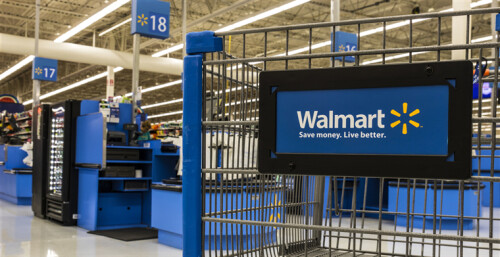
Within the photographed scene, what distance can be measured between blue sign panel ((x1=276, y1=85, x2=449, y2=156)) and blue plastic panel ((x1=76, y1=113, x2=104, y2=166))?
16.7ft

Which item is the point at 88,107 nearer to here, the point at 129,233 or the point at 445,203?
the point at 129,233

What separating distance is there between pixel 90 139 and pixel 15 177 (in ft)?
11.9

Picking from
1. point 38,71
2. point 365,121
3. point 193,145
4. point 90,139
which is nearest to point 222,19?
point 38,71

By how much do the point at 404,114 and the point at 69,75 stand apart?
22.6m

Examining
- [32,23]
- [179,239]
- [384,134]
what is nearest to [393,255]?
[384,134]

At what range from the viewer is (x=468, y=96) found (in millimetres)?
1174

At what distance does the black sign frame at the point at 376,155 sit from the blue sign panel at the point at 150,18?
20.5 ft

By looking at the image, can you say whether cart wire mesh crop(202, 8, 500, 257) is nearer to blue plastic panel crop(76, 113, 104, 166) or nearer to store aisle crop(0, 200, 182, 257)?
store aisle crop(0, 200, 182, 257)

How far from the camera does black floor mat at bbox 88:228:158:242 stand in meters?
5.56

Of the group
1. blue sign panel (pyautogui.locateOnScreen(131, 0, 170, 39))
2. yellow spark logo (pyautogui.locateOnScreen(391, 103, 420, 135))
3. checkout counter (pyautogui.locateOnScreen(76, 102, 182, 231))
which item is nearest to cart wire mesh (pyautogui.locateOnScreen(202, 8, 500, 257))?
yellow spark logo (pyautogui.locateOnScreen(391, 103, 420, 135))

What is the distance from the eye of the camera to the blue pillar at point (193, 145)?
1498 millimetres

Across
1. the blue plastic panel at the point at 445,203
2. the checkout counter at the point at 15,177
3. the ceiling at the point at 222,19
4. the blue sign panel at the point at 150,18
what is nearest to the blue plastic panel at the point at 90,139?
the blue sign panel at the point at 150,18

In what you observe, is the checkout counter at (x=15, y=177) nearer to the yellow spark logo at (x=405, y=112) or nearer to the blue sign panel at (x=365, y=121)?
the blue sign panel at (x=365, y=121)

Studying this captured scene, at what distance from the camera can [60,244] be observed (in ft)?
16.8
